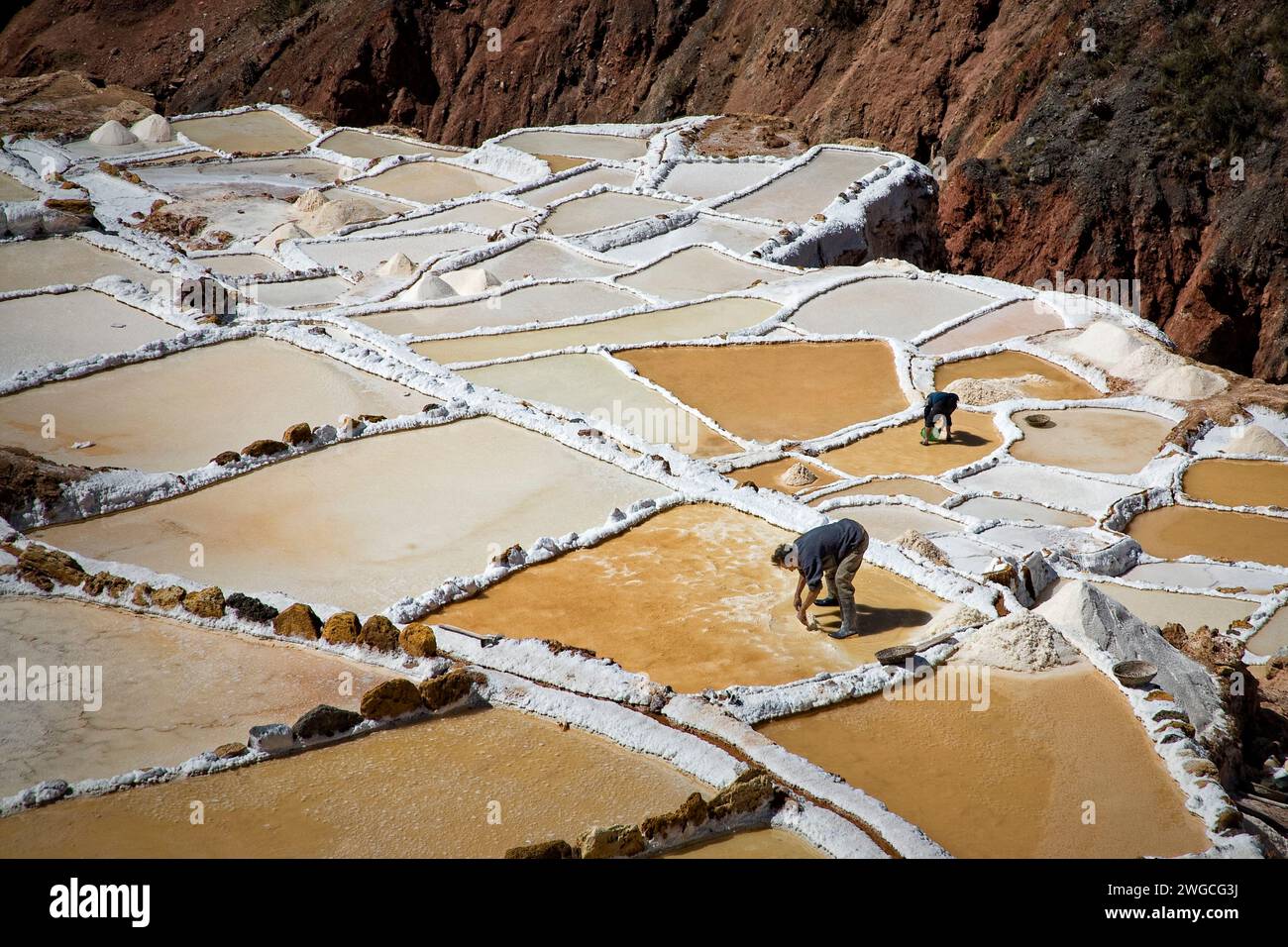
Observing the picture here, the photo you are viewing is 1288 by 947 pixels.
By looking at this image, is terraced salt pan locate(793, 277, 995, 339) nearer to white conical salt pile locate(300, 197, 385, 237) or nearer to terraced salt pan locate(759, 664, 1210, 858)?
white conical salt pile locate(300, 197, 385, 237)

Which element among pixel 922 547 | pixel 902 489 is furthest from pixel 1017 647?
pixel 902 489

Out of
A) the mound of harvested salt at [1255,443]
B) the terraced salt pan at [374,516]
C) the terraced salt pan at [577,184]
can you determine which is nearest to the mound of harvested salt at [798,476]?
the terraced salt pan at [374,516]

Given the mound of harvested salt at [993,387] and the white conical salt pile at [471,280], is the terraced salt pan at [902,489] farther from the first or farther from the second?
the white conical salt pile at [471,280]

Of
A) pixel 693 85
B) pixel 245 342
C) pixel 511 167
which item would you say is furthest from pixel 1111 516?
Result: pixel 693 85

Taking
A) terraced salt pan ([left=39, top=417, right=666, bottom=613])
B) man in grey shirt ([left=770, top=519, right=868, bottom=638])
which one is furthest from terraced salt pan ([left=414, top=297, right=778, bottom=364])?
man in grey shirt ([left=770, top=519, right=868, bottom=638])

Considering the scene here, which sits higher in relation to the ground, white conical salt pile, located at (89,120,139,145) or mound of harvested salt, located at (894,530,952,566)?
white conical salt pile, located at (89,120,139,145)

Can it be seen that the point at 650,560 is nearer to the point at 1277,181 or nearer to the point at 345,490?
the point at 345,490
